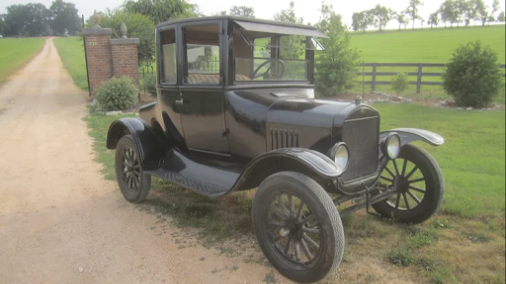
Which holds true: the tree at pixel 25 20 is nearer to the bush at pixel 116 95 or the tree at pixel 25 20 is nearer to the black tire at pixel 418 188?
the black tire at pixel 418 188

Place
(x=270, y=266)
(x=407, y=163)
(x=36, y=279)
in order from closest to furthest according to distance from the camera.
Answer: (x=36, y=279) < (x=270, y=266) < (x=407, y=163)

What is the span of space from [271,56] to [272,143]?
1160mm

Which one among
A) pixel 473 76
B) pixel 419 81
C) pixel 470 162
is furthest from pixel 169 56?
pixel 419 81

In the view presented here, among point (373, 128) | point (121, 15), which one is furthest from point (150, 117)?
point (121, 15)

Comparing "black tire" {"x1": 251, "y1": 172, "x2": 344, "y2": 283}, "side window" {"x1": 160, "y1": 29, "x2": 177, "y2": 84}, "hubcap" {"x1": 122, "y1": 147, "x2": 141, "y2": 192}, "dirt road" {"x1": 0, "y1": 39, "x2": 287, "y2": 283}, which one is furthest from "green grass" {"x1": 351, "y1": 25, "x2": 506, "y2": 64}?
"hubcap" {"x1": 122, "y1": 147, "x2": 141, "y2": 192}

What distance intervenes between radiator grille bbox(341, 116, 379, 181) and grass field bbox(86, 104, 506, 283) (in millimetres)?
654

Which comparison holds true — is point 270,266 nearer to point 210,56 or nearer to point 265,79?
point 265,79

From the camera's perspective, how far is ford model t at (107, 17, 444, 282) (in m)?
2.79

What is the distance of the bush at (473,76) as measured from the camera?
407 inches

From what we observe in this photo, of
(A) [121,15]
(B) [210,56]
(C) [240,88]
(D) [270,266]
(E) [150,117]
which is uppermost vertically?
(A) [121,15]

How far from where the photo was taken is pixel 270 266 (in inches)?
119

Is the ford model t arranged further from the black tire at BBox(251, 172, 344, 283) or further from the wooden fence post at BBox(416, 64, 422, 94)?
the wooden fence post at BBox(416, 64, 422, 94)

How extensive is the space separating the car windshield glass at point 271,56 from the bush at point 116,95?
6759mm

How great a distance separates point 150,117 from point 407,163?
10.3 feet
